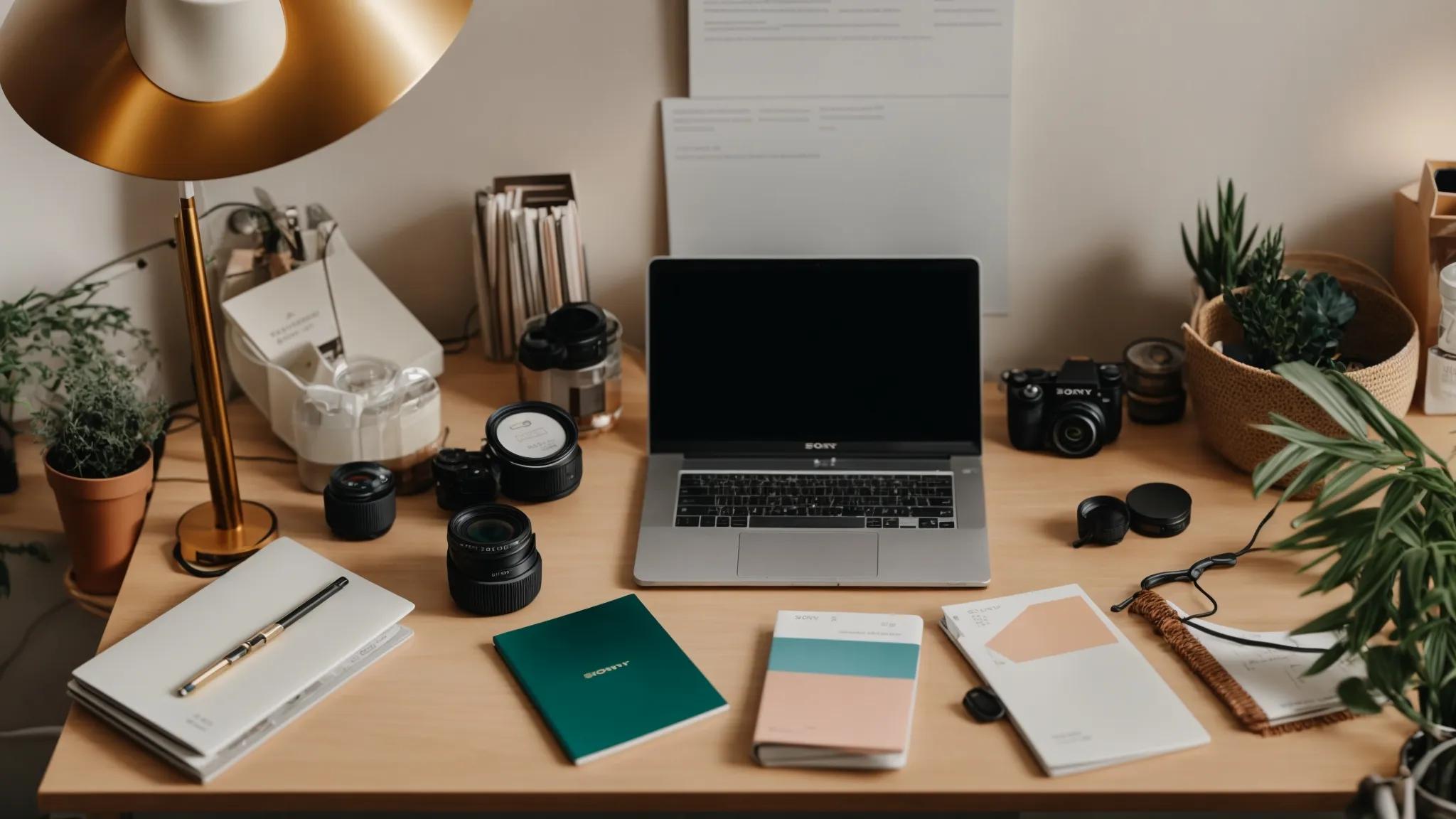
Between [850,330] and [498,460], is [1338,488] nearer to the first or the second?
[850,330]

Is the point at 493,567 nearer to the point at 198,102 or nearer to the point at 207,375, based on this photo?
the point at 207,375

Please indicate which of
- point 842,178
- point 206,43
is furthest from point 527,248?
point 206,43

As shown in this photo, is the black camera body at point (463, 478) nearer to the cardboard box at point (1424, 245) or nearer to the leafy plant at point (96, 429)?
the leafy plant at point (96, 429)

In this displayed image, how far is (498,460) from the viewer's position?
1.45 metres

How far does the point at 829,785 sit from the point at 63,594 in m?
1.17

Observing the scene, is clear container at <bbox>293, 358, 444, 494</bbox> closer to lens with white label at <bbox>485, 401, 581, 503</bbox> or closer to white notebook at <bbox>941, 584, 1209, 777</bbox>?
lens with white label at <bbox>485, 401, 581, 503</bbox>

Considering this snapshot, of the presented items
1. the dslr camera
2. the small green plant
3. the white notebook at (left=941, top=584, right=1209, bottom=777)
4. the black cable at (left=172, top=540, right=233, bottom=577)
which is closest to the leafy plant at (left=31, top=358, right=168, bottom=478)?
the black cable at (left=172, top=540, right=233, bottom=577)

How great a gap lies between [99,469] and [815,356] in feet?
2.63

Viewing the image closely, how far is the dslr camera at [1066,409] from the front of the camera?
4.97ft

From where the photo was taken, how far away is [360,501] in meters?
1.37

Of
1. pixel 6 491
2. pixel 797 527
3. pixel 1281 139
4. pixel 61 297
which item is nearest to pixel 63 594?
pixel 6 491

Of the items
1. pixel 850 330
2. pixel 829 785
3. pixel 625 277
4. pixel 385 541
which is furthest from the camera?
pixel 625 277

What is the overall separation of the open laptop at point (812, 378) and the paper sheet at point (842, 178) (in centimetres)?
20

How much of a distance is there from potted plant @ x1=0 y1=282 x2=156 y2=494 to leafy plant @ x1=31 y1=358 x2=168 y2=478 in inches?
2.3
